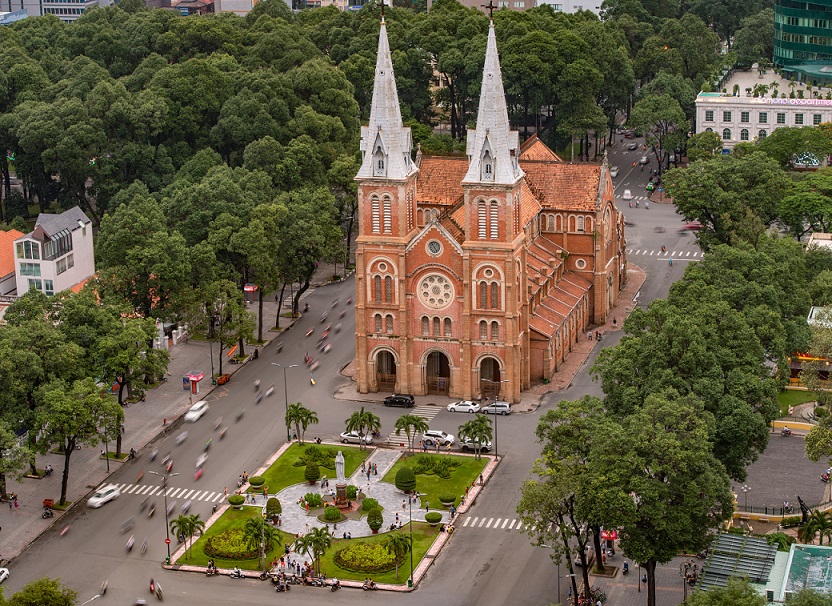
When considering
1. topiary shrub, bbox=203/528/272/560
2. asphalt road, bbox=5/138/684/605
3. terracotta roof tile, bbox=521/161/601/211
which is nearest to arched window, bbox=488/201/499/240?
asphalt road, bbox=5/138/684/605

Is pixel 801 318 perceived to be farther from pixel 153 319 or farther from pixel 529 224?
pixel 153 319

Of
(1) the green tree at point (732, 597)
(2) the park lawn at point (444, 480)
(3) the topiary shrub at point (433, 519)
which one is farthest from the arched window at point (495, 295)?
(1) the green tree at point (732, 597)

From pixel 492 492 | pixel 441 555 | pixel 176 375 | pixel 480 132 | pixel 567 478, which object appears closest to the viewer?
pixel 567 478

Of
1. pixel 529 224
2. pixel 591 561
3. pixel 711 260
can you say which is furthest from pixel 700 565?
pixel 529 224

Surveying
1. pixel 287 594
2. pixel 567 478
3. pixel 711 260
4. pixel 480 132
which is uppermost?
pixel 480 132

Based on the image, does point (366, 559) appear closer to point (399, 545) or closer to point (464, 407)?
point (399, 545)

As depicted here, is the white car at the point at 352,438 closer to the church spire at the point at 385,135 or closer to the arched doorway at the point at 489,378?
the arched doorway at the point at 489,378
